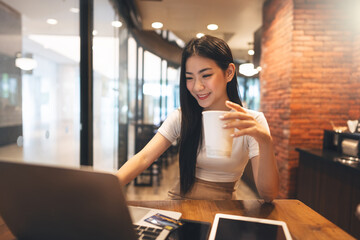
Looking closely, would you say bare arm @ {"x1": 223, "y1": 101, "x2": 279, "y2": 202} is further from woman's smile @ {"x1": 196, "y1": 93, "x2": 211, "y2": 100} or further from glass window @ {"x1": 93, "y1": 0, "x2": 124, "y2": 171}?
glass window @ {"x1": 93, "y1": 0, "x2": 124, "y2": 171}

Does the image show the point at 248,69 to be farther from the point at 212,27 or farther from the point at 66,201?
the point at 66,201

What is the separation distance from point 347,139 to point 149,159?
2.41m

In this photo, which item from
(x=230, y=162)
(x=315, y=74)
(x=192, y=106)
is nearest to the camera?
(x=230, y=162)

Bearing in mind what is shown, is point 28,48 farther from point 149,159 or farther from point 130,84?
point 130,84

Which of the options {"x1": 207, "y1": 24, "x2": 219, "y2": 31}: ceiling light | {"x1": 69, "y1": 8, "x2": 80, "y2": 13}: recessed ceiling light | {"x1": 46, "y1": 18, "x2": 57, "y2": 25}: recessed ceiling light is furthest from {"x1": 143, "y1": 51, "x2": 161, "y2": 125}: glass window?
{"x1": 46, "y1": 18, "x2": 57, "y2": 25}: recessed ceiling light

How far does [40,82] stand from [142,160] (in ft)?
4.22

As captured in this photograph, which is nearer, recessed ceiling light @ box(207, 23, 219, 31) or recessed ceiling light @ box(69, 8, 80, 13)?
recessed ceiling light @ box(69, 8, 80, 13)

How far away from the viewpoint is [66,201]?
20.2 inches

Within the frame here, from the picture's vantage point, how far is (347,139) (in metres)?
2.67

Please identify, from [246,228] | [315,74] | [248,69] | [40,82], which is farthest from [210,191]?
→ [248,69]

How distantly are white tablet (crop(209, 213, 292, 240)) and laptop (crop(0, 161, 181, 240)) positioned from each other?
36cm

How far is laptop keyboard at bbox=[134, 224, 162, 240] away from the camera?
28.4 inches

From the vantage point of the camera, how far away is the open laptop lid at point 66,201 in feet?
1.58

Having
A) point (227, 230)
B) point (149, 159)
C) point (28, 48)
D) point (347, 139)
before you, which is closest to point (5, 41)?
point (28, 48)
